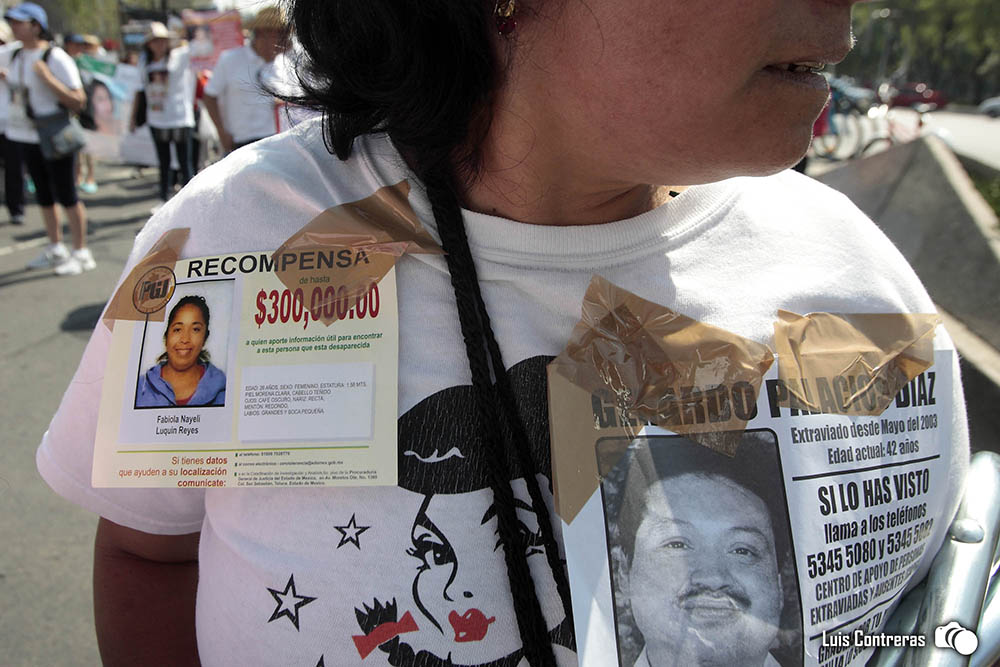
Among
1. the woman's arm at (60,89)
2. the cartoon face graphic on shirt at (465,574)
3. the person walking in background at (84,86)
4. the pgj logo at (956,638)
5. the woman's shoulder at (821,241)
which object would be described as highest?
the person walking in background at (84,86)

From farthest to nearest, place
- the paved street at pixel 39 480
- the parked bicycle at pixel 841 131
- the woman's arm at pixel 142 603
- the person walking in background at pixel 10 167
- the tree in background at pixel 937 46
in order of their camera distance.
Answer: the tree in background at pixel 937 46 → the parked bicycle at pixel 841 131 → the person walking in background at pixel 10 167 → the paved street at pixel 39 480 → the woman's arm at pixel 142 603

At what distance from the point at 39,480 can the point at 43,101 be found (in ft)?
12.5

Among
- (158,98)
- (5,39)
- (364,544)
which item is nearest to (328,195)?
(364,544)

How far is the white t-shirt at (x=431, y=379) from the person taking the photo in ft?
2.95

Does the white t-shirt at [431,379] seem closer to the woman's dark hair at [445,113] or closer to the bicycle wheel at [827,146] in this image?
the woman's dark hair at [445,113]

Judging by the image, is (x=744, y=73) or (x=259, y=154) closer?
(x=744, y=73)

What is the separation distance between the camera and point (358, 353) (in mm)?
943

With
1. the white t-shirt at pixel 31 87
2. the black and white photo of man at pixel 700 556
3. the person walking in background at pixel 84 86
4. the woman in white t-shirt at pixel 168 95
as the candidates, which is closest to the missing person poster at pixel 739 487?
the black and white photo of man at pixel 700 556

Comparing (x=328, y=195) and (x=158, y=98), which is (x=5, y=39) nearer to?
(x=158, y=98)

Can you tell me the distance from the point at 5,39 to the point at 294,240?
9454 mm

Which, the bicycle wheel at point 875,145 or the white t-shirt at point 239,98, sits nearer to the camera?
the white t-shirt at point 239,98

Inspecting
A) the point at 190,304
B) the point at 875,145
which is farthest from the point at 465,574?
the point at 875,145

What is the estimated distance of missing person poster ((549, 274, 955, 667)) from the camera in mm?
843

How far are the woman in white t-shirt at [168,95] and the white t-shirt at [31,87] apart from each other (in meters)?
1.74
